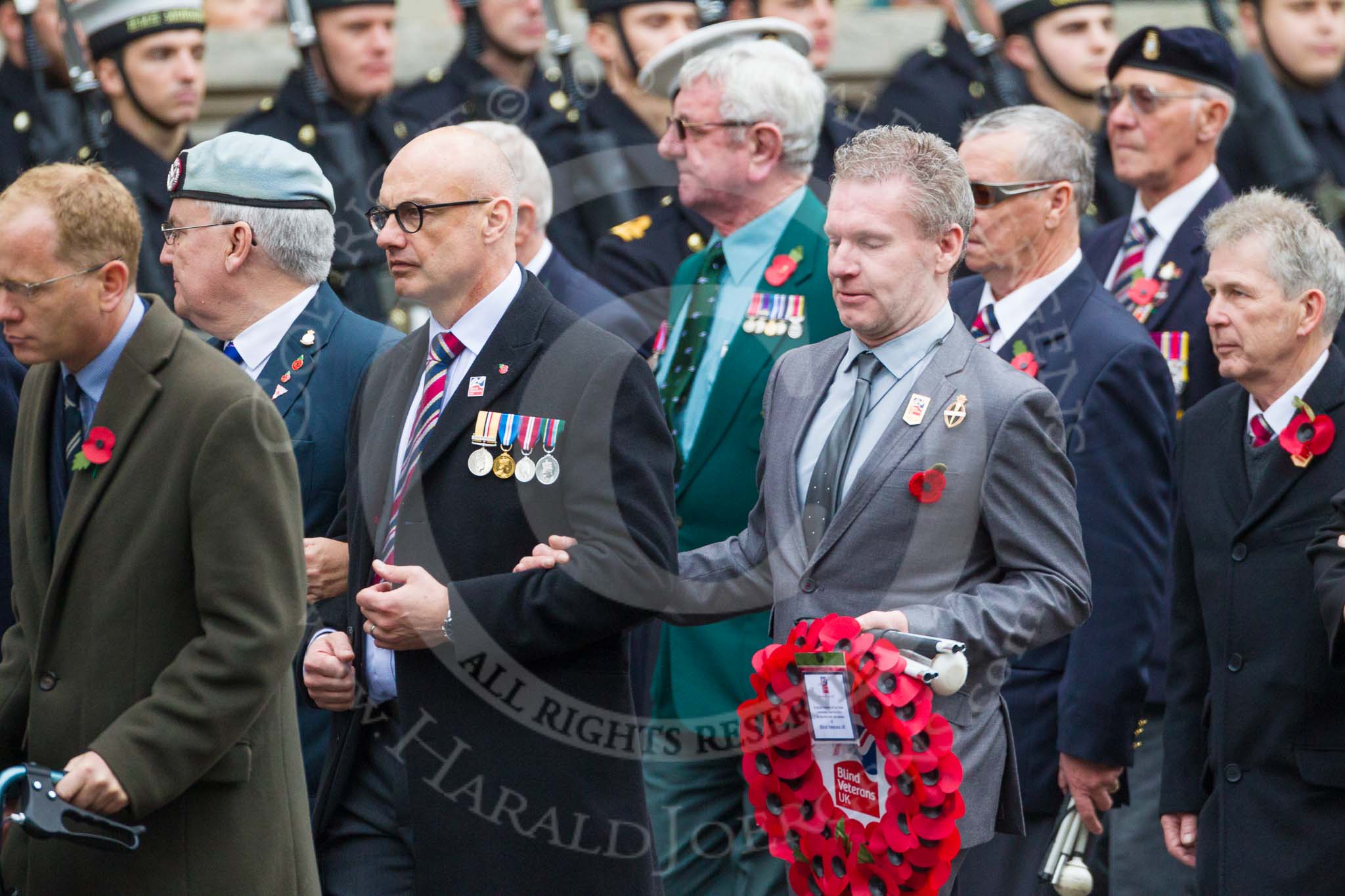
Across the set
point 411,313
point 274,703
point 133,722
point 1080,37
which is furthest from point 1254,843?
point 1080,37

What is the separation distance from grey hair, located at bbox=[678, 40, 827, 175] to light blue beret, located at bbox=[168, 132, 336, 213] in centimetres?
145

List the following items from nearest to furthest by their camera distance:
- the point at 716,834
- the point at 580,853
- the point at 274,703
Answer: the point at 274,703, the point at 580,853, the point at 716,834

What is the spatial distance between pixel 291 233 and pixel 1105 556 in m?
2.11

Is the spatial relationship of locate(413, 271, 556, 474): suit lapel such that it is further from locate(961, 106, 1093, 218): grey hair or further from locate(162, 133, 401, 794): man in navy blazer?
locate(961, 106, 1093, 218): grey hair

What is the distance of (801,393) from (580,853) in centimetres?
107

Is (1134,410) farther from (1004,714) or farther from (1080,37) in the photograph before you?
(1080,37)

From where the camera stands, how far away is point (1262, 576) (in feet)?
15.3

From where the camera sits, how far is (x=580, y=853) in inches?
161

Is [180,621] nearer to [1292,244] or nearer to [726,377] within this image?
[726,377]

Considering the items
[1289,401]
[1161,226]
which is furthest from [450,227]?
[1161,226]

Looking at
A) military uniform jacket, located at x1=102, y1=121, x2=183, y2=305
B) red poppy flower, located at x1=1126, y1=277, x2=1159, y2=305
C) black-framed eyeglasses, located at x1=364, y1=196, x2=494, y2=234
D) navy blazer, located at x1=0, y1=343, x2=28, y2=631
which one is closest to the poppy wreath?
black-framed eyeglasses, located at x1=364, y1=196, x2=494, y2=234

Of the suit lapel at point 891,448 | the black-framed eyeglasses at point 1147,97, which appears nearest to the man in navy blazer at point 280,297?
the suit lapel at point 891,448

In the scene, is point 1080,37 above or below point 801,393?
above

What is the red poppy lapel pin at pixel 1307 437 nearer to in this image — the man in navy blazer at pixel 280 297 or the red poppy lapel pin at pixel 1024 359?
the red poppy lapel pin at pixel 1024 359
